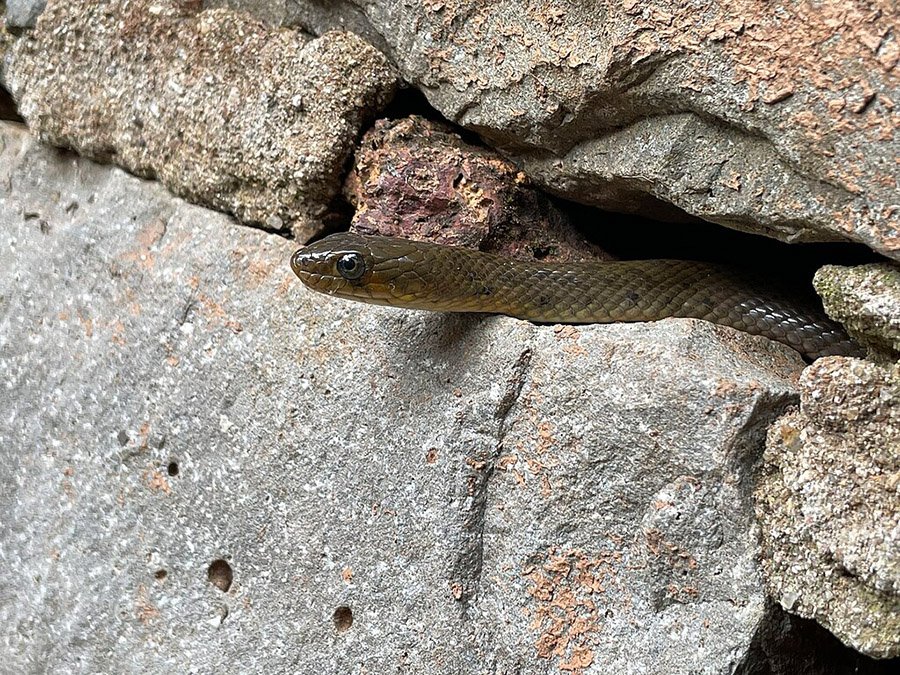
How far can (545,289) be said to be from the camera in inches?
64.0

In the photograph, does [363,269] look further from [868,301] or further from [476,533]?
[868,301]

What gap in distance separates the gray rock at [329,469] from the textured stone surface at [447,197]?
0.61 feet

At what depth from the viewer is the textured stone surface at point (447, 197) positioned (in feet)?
5.86

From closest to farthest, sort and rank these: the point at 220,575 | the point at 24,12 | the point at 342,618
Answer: the point at 342,618
the point at 220,575
the point at 24,12

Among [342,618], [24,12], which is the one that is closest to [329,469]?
[342,618]

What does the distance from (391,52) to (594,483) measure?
92 centimetres

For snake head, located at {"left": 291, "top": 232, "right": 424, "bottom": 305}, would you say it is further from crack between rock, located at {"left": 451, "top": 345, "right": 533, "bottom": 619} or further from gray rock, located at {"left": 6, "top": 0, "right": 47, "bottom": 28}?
gray rock, located at {"left": 6, "top": 0, "right": 47, "bottom": 28}

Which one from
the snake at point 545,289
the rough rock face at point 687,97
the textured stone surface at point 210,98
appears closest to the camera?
the rough rock face at point 687,97

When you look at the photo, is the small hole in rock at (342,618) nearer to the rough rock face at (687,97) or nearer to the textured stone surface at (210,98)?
the textured stone surface at (210,98)

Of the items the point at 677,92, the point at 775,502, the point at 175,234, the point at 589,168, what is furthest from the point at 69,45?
the point at 775,502

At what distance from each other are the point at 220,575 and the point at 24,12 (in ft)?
5.15

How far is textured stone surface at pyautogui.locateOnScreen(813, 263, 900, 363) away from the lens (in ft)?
3.99

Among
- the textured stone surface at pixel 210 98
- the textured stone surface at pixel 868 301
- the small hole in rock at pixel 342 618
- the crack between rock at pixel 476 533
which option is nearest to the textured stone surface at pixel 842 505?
the textured stone surface at pixel 868 301

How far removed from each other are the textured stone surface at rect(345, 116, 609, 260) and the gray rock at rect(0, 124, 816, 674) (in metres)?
0.19
